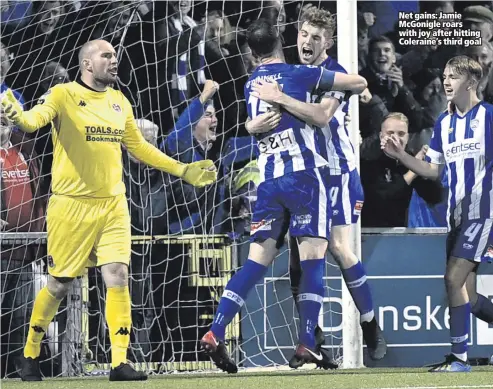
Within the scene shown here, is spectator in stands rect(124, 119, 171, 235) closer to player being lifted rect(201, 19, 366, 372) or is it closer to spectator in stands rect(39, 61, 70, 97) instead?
spectator in stands rect(39, 61, 70, 97)

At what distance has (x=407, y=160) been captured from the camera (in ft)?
→ 22.2

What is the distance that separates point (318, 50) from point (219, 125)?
4.86ft

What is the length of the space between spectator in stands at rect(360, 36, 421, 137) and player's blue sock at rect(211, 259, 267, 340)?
221cm

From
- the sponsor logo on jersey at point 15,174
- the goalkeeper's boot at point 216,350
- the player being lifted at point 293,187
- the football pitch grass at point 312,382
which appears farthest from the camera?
the sponsor logo on jersey at point 15,174

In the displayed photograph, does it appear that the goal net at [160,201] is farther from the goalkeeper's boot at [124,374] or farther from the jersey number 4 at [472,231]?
the goalkeeper's boot at [124,374]

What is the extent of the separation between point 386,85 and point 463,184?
1.72 metres

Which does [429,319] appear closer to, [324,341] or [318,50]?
[324,341]

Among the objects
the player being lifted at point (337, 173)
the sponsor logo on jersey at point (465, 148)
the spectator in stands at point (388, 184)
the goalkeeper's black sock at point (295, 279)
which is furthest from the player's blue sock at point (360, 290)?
the spectator in stands at point (388, 184)

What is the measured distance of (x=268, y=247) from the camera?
620 cm

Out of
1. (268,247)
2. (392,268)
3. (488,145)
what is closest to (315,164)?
(268,247)

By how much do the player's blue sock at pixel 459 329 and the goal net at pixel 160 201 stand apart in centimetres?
128

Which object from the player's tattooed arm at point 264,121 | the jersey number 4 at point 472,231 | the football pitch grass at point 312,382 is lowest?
the football pitch grass at point 312,382

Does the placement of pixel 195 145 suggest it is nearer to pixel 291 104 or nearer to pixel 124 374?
pixel 291 104

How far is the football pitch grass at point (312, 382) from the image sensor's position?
17.5ft
